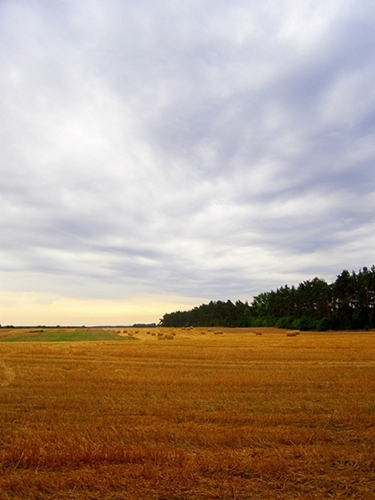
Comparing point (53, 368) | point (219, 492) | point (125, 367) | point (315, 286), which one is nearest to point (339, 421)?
point (219, 492)

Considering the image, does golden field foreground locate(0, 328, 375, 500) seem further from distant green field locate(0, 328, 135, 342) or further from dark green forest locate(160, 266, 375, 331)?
dark green forest locate(160, 266, 375, 331)

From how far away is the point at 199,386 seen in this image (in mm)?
14852

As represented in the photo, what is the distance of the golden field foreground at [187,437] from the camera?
6336 mm

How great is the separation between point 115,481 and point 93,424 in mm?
3504

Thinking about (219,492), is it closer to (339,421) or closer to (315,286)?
(339,421)

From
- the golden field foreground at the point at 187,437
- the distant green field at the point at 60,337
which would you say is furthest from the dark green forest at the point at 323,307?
the golden field foreground at the point at 187,437

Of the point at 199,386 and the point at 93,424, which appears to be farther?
the point at 199,386

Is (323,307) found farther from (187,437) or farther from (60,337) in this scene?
(187,437)

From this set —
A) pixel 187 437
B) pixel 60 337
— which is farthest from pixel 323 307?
pixel 187 437

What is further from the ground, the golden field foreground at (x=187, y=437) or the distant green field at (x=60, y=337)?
the distant green field at (x=60, y=337)

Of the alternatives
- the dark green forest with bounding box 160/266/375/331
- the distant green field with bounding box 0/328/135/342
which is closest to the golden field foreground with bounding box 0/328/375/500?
the distant green field with bounding box 0/328/135/342

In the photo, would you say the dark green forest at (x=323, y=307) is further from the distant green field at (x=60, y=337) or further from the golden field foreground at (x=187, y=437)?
the golden field foreground at (x=187, y=437)

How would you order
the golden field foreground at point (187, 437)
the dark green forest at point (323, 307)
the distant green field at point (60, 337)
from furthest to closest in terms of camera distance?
the dark green forest at point (323, 307), the distant green field at point (60, 337), the golden field foreground at point (187, 437)

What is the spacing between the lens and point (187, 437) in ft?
28.4
